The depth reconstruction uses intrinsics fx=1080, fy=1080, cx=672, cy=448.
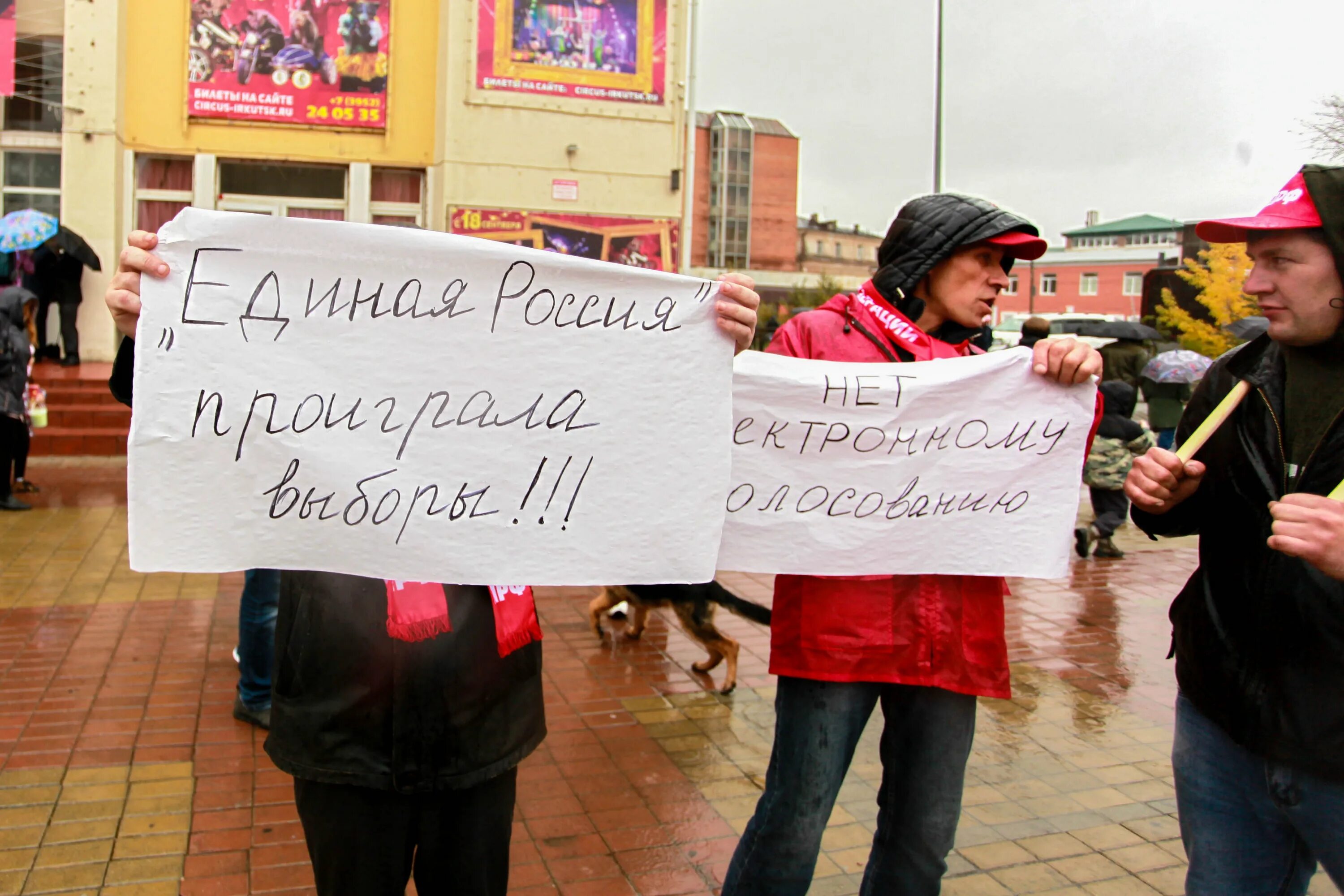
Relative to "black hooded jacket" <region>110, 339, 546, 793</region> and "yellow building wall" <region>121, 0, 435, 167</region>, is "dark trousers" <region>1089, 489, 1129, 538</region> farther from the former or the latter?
"yellow building wall" <region>121, 0, 435, 167</region>

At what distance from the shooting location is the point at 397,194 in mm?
18031

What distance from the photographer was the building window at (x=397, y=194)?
17.8m

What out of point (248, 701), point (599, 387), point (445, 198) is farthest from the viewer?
point (445, 198)

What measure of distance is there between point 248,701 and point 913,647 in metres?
3.14

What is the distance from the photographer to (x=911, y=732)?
99.8 inches

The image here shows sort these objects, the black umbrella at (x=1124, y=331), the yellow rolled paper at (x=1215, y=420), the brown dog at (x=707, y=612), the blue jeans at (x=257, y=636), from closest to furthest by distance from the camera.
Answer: the yellow rolled paper at (x=1215, y=420)
the blue jeans at (x=257, y=636)
the brown dog at (x=707, y=612)
the black umbrella at (x=1124, y=331)

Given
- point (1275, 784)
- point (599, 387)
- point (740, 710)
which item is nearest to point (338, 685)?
point (599, 387)

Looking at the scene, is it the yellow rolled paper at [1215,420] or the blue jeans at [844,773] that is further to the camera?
the blue jeans at [844,773]

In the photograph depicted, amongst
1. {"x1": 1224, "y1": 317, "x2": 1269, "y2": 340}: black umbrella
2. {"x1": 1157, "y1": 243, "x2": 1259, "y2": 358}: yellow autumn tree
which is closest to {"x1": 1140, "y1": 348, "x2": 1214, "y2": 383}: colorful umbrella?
{"x1": 1224, "y1": 317, "x2": 1269, "y2": 340}: black umbrella

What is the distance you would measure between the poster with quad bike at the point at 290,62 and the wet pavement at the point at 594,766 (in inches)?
483

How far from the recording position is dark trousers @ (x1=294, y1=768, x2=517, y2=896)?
6.98 feet

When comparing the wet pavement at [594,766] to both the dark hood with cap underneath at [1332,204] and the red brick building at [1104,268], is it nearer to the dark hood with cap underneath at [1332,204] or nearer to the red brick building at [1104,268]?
the dark hood with cap underneath at [1332,204]

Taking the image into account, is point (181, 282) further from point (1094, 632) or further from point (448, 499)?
point (1094, 632)

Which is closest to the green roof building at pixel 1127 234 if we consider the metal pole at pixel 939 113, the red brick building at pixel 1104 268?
the red brick building at pixel 1104 268
